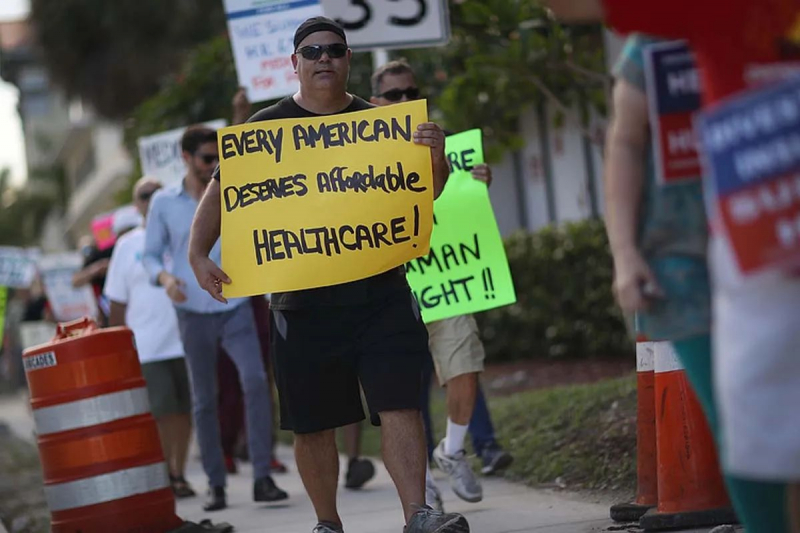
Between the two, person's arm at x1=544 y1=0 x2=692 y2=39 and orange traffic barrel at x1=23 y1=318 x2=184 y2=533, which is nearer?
person's arm at x1=544 y1=0 x2=692 y2=39

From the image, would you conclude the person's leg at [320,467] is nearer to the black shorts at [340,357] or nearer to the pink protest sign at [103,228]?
the black shorts at [340,357]

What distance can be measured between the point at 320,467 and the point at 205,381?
2584 millimetres

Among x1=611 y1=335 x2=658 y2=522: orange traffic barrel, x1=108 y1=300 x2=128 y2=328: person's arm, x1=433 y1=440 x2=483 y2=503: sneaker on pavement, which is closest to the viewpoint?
x1=611 y1=335 x2=658 y2=522: orange traffic barrel

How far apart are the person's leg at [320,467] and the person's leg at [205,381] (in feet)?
7.93

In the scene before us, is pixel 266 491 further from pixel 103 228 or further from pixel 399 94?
pixel 103 228

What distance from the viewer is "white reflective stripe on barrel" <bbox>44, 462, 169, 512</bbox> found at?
23.7 feet

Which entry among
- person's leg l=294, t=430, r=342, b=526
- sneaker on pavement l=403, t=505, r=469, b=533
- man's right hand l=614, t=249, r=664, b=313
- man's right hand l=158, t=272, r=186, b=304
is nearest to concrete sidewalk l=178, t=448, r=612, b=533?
sneaker on pavement l=403, t=505, r=469, b=533

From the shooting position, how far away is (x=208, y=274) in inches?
238

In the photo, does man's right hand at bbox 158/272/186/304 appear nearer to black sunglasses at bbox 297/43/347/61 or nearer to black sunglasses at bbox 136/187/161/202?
black sunglasses at bbox 136/187/161/202

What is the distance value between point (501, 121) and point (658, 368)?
644cm

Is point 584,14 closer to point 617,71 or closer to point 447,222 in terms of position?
point 617,71

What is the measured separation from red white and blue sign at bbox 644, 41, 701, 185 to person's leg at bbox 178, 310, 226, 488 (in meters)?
4.96

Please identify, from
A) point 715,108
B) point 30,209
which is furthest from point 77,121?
point 715,108

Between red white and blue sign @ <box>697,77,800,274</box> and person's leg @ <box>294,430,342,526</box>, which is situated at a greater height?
red white and blue sign @ <box>697,77,800,274</box>
